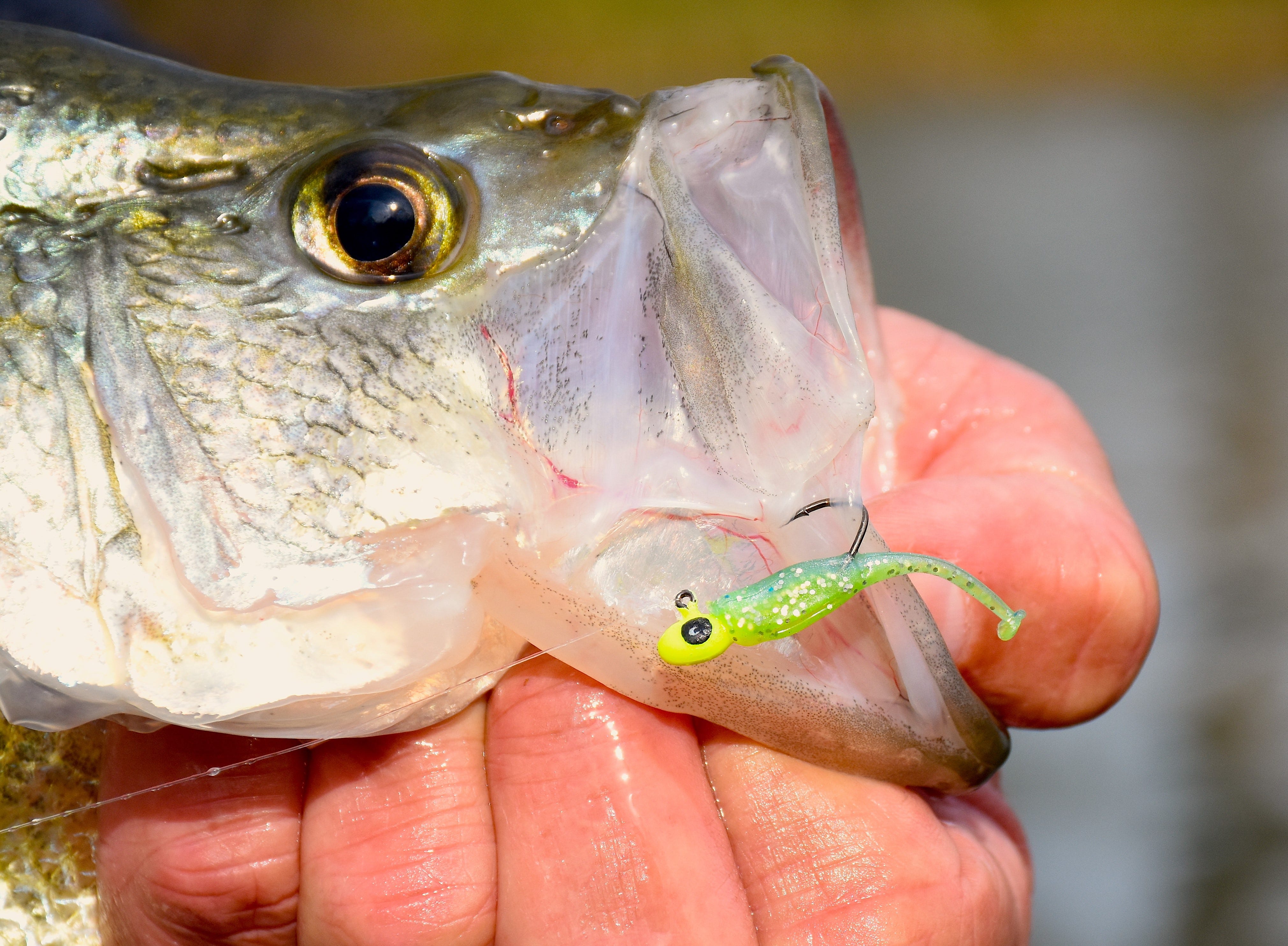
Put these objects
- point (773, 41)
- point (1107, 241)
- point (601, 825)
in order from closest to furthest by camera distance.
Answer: point (601, 825) → point (1107, 241) → point (773, 41)

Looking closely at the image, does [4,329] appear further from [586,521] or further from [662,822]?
[662,822]

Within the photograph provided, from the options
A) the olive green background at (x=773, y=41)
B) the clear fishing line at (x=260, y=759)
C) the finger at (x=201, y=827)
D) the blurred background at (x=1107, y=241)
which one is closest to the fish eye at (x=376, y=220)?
the clear fishing line at (x=260, y=759)

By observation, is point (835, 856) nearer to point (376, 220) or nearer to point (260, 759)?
point (260, 759)

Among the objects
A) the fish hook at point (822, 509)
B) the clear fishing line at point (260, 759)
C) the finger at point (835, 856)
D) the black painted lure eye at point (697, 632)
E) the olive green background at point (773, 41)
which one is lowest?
the finger at point (835, 856)

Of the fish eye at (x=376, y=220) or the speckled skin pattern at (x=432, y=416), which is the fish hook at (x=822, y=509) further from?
the fish eye at (x=376, y=220)

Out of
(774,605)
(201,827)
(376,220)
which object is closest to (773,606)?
(774,605)

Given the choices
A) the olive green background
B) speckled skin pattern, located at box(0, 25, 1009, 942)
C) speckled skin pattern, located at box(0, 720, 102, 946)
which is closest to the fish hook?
speckled skin pattern, located at box(0, 25, 1009, 942)

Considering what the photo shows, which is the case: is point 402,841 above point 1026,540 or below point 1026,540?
below
